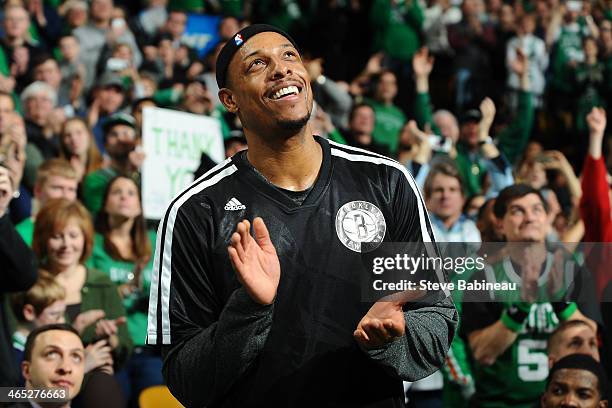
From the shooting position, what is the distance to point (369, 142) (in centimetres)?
960

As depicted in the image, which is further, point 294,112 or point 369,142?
point 369,142

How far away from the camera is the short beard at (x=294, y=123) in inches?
131

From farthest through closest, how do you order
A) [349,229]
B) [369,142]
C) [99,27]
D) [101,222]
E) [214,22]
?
[214,22] < [99,27] < [369,142] < [101,222] < [349,229]

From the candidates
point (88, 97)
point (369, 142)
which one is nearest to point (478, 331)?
point (369, 142)

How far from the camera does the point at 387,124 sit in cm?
1045

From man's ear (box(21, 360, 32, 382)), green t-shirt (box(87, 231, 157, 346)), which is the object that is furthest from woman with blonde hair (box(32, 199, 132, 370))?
man's ear (box(21, 360, 32, 382))

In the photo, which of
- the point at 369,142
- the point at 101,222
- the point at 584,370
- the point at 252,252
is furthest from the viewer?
the point at 369,142

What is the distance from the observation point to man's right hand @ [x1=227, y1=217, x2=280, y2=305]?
2.97m

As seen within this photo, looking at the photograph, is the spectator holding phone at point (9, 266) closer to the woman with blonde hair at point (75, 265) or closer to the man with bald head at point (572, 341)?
the woman with blonde hair at point (75, 265)

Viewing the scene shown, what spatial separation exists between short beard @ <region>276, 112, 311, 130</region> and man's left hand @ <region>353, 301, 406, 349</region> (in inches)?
25.2

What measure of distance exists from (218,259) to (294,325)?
298mm

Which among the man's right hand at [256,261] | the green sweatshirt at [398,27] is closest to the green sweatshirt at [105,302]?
the man's right hand at [256,261]

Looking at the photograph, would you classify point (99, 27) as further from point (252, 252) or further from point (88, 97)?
point (252, 252)

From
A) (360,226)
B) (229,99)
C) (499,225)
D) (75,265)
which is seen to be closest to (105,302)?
(75,265)
